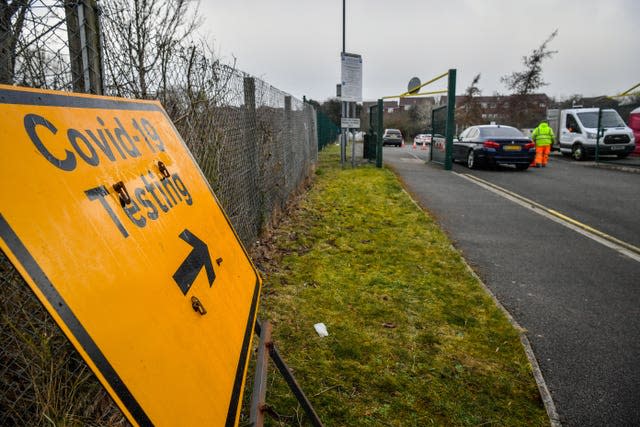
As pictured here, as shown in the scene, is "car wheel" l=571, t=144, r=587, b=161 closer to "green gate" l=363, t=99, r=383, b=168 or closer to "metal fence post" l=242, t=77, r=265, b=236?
"green gate" l=363, t=99, r=383, b=168

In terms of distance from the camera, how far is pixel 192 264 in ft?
4.38

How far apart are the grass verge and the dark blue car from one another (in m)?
8.89

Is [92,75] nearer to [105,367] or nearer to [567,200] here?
[105,367]

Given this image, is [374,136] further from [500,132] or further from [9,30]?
[9,30]

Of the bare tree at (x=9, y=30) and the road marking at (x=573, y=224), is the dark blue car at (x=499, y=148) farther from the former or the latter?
the bare tree at (x=9, y=30)

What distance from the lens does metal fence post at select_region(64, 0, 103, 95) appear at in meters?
1.86

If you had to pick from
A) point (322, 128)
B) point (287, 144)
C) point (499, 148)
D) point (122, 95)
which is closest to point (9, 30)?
point (122, 95)

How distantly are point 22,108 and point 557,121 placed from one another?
25309 millimetres

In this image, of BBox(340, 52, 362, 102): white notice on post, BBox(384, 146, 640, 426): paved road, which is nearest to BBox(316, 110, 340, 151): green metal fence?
BBox(340, 52, 362, 102): white notice on post

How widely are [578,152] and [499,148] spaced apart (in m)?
7.87

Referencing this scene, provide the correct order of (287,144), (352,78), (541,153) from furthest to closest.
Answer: (541,153), (352,78), (287,144)

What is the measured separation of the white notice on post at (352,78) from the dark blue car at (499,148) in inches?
166

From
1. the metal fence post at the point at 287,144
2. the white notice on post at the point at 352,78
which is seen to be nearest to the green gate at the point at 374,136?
the white notice on post at the point at 352,78

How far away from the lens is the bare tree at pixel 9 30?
5.35 feet
